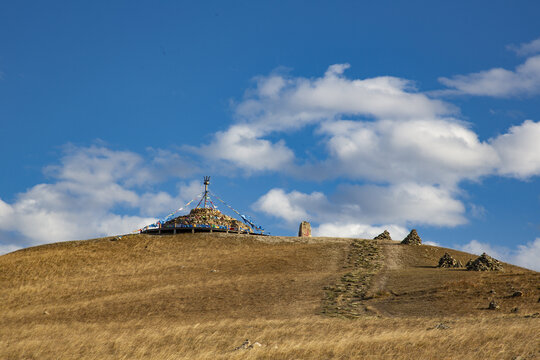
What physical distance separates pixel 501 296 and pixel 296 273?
67.2ft

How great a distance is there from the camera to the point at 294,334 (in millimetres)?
26094

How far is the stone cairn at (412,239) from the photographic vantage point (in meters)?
68.7

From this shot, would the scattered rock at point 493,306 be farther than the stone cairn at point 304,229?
No

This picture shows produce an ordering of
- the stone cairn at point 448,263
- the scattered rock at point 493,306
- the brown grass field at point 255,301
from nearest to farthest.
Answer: the brown grass field at point 255,301, the scattered rock at point 493,306, the stone cairn at point 448,263

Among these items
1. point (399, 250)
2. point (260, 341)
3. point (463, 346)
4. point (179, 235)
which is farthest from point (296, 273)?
point (463, 346)

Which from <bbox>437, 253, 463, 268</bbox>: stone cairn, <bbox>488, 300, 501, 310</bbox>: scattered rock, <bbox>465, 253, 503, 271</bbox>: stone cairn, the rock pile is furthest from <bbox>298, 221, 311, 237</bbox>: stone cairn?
<bbox>488, 300, 501, 310</bbox>: scattered rock

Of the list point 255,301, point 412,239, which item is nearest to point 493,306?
point 255,301

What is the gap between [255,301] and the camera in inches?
1640

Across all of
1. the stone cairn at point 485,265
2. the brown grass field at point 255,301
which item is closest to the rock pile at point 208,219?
the brown grass field at point 255,301

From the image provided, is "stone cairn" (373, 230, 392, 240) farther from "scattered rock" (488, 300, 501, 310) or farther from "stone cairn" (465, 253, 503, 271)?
"scattered rock" (488, 300, 501, 310)

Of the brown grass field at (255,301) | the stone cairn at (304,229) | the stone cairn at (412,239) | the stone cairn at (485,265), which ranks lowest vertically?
the brown grass field at (255,301)

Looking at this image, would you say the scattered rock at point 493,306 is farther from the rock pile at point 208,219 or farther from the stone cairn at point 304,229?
the rock pile at point 208,219

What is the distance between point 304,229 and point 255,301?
36439 mm

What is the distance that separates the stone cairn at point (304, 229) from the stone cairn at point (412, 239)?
13938mm
